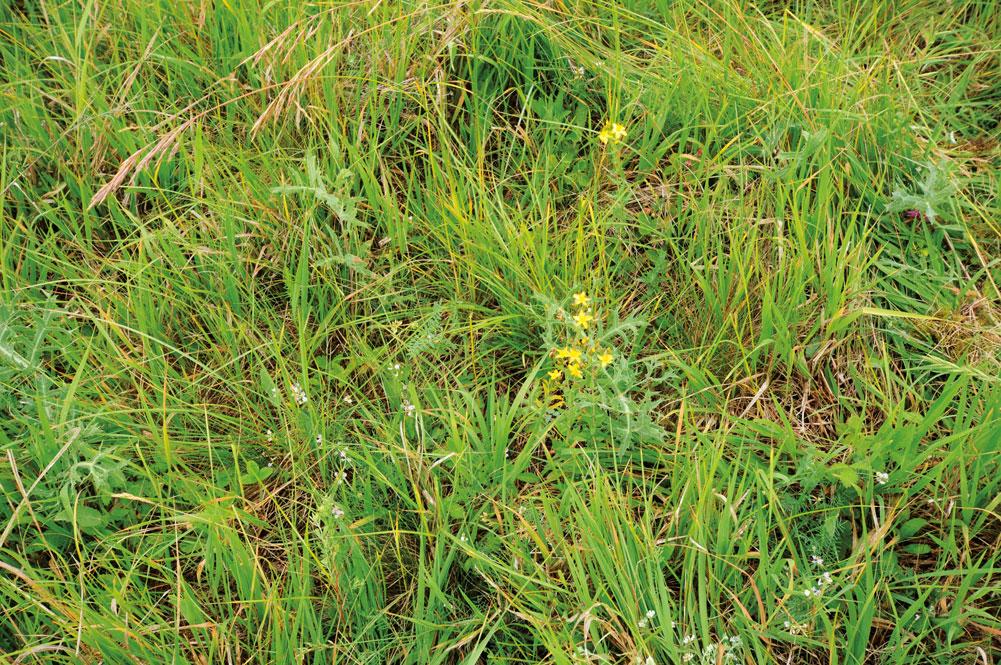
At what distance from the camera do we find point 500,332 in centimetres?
209

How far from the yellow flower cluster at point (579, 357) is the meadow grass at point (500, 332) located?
0.02 metres

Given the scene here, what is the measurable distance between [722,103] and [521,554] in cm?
146

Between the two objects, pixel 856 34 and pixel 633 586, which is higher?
pixel 856 34

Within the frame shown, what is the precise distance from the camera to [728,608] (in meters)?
1.64

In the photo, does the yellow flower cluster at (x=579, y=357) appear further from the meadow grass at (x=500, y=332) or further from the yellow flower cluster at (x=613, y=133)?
the yellow flower cluster at (x=613, y=133)

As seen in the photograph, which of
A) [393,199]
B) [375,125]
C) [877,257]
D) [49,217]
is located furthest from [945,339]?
[49,217]

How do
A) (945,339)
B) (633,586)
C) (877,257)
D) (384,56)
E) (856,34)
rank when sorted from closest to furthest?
(633,586), (945,339), (877,257), (384,56), (856,34)

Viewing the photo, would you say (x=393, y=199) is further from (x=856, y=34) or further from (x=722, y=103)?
(x=856, y=34)

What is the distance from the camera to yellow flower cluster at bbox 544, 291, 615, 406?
1.77m

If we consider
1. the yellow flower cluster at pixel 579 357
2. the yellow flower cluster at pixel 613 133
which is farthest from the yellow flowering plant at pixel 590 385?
the yellow flower cluster at pixel 613 133

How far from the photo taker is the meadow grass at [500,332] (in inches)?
Result: 65.4

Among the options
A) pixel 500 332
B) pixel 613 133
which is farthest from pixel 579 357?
pixel 613 133

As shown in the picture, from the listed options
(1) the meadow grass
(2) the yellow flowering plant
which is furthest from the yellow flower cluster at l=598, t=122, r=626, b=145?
(2) the yellow flowering plant

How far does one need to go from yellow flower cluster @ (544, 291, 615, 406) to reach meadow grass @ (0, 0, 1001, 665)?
0.02 m
